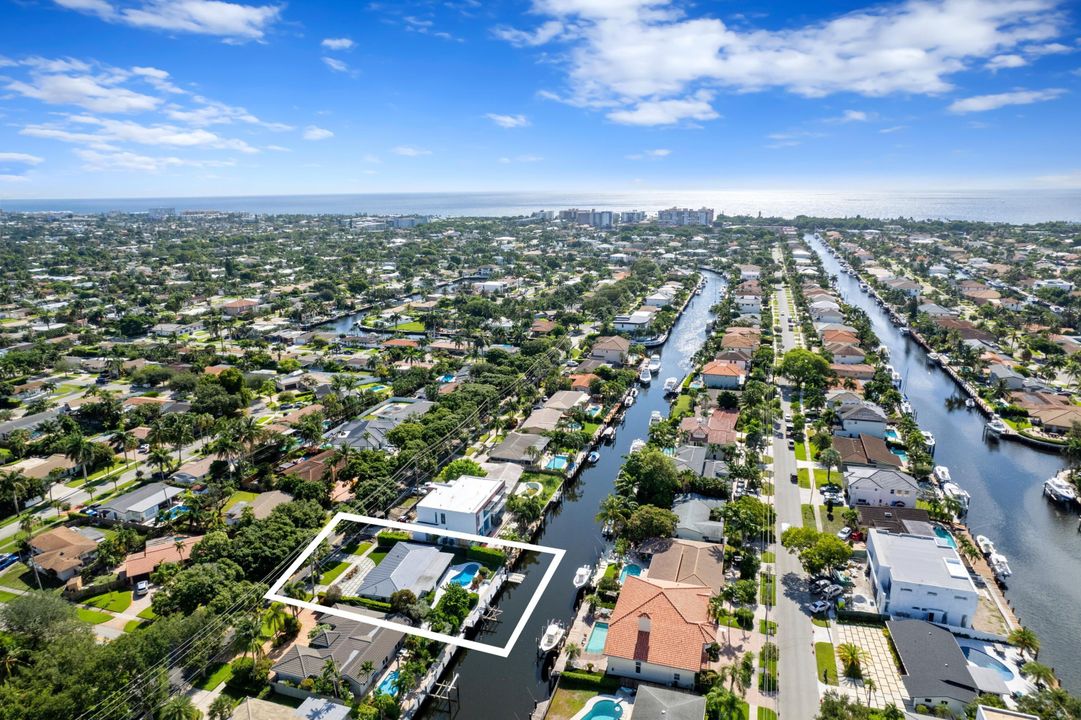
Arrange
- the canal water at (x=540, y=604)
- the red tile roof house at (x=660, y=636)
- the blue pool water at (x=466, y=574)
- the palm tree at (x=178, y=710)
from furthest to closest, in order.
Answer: the blue pool water at (x=466, y=574) → the canal water at (x=540, y=604) → the red tile roof house at (x=660, y=636) → the palm tree at (x=178, y=710)

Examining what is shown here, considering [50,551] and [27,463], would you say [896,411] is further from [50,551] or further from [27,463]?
[27,463]

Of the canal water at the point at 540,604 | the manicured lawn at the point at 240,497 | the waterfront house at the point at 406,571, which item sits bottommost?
the canal water at the point at 540,604

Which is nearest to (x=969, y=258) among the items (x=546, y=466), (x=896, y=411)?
(x=896, y=411)

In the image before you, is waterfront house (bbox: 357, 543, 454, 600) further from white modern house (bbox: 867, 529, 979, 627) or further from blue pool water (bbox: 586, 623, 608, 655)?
white modern house (bbox: 867, 529, 979, 627)

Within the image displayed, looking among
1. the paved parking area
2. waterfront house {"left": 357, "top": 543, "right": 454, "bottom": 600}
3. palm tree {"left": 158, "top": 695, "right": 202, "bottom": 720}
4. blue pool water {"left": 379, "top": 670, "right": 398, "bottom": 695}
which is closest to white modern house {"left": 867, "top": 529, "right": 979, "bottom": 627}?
the paved parking area

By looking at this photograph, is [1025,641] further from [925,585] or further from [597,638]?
[597,638]

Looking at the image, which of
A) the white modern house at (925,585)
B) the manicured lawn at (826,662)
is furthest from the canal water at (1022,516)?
the manicured lawn at (826,662)

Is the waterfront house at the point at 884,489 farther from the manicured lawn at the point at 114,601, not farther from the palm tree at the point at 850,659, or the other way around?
the manicured lawn at the point at 114,601
